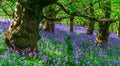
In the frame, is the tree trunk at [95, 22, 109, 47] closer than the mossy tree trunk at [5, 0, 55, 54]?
No

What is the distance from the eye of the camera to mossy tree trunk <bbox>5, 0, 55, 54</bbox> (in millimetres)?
9938

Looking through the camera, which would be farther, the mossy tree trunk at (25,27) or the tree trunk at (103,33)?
the tree trunk at (103,33)

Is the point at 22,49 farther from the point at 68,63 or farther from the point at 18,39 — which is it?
the point at 68,63

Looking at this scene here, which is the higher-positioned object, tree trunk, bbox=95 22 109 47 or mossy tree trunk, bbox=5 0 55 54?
mossy tree trunk, bbox=5 0 55 54

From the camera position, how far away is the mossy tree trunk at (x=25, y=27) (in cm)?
994

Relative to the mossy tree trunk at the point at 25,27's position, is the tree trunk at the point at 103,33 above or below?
below

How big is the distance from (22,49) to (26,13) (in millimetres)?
1250

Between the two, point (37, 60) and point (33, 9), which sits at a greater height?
point (33, 9)

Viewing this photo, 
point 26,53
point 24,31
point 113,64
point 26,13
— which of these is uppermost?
point 26,13

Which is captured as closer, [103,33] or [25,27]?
[25,27]

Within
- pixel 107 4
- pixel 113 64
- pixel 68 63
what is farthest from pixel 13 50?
pixel 107 4

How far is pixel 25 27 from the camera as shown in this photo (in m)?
10.0

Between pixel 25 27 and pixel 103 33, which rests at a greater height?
pixel 25 27

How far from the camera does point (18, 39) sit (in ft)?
32.7
